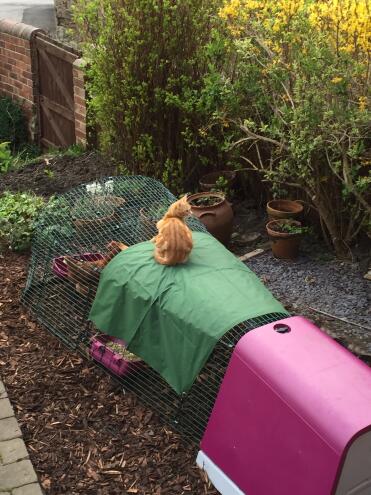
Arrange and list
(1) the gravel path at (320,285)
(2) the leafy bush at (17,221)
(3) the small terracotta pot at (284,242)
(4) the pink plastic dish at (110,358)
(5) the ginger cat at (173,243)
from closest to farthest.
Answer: (5) the ginger cat at (173,243), (4) the pink plastic dish at (110,358), (1) the gravel path at (320,285), (3) the small terracotta pot at (284,242), (2) the leafy bush at (17,221)

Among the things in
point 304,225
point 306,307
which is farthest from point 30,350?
point 304,225

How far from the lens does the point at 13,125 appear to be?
11.5 m

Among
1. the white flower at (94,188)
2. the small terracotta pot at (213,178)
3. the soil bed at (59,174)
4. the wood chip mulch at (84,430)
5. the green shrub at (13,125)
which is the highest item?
the white flower at (94,188)

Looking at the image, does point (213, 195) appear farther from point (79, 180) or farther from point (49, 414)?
point (49, 414)

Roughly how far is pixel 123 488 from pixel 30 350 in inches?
64.3

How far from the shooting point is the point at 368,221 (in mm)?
5859

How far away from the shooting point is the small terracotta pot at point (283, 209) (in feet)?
20.7

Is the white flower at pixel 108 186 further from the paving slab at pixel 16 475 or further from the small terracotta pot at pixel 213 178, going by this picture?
the paving slab at pixel 16 475

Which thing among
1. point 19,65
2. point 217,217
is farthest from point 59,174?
point 19,65

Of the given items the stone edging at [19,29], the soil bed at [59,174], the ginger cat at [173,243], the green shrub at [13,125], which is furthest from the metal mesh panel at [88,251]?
the green shrub at [13,125]

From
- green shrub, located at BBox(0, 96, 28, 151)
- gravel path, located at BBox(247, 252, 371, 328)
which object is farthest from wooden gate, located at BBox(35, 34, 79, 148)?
gravel path, located at BBox(247, 252, 371, 328)

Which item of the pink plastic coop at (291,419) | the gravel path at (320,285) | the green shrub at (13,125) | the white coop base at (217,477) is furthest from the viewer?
the green shrub at (13,125)

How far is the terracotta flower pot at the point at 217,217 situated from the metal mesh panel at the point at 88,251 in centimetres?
62

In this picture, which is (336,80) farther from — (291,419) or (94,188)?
(291,419)
